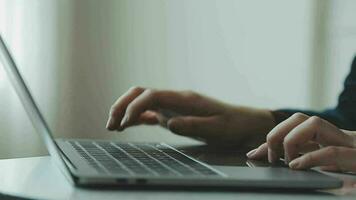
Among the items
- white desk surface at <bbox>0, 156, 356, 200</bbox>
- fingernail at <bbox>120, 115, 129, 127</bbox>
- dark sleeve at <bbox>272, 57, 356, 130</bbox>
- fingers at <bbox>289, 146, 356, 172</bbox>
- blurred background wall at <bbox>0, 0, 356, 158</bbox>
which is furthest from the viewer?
blurred background wall at <bbox>0, 0, 356, 158</bbox>

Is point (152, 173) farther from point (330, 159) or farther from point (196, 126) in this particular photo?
point (196, 126)

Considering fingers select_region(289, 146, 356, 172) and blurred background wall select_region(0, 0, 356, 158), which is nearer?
fingers select_region(289, 146, 356, 172)

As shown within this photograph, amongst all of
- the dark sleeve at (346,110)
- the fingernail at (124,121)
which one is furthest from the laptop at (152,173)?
the dark sleeve at (346,110)

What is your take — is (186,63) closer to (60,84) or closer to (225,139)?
(60,84)

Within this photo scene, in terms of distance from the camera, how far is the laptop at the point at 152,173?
16.6 inches

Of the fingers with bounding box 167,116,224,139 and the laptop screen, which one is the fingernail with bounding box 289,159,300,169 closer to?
the laptop screen

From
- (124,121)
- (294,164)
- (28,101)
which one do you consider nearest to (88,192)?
(28,101)

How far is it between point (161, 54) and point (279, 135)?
1.12 meters

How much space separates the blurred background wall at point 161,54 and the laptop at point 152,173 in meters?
0.91

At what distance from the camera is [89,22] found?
1.65 metres

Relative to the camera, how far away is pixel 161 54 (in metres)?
1.70

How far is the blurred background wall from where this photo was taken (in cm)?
154

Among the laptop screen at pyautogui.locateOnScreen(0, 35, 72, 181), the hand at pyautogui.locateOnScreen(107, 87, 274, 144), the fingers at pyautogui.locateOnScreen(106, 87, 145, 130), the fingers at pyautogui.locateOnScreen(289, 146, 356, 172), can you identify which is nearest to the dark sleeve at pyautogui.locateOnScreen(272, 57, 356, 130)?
the hand at pyautogui.locateOnScreen(107, 87, 274, 144)

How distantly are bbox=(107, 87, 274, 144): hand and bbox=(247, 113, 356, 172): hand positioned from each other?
0.30 meters
